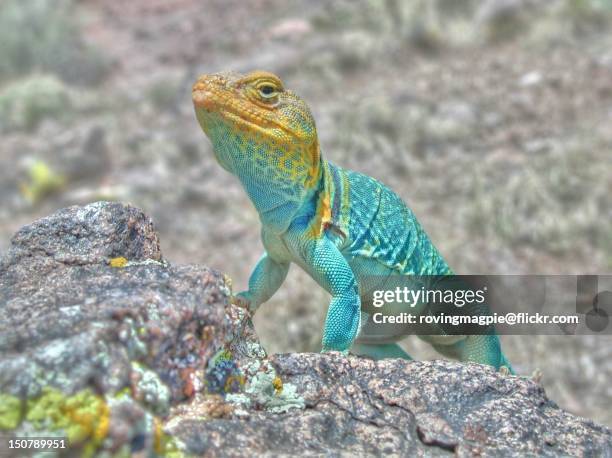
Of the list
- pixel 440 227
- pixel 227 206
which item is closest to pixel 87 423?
pixel 440 227

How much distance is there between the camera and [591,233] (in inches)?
336

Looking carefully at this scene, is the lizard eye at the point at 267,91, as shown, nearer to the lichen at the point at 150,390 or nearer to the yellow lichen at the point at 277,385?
the yellow lichen at the point at 277,385

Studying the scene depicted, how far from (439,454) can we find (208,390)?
77 cm

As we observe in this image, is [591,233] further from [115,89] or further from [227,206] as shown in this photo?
[115,89]

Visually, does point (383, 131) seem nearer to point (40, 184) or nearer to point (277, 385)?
point (40, 184)

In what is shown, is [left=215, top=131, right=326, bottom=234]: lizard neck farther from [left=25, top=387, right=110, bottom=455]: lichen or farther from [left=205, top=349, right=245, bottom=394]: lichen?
[left=25, top=387, right=110, bottom=455]: lichen

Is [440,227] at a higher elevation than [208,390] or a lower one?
higher

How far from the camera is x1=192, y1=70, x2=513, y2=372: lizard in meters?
3.31

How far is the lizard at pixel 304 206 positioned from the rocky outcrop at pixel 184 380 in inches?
21.0

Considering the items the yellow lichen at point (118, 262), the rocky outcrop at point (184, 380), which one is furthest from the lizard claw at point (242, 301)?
the yellow lichen at point (118, 262)

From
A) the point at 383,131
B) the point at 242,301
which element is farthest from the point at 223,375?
the point at 383,131

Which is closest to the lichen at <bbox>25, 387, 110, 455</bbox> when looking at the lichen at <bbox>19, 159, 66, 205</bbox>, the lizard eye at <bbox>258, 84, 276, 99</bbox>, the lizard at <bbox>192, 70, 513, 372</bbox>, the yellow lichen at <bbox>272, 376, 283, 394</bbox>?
the yellow lichen at <bbox>272, 376, 283, 394</bbox>

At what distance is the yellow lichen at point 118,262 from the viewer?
2.69 m

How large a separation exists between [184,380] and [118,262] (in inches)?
23.7
